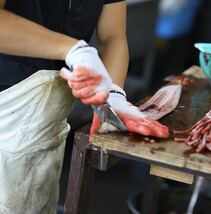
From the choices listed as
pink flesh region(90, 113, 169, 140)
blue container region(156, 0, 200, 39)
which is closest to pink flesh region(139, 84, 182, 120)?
pink flesh region(90, 113, 169, 140)

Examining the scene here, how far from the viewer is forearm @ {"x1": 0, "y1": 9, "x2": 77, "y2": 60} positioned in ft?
4.68

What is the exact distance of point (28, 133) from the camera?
1.59m

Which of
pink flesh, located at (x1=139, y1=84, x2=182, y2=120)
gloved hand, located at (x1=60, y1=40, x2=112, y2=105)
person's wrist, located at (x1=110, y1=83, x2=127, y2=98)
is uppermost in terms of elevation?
gloved hand, located at (x1=60, y1=40, x2=112, y2=105)

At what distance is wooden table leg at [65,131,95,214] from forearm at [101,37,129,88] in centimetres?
36

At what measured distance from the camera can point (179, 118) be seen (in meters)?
1.63

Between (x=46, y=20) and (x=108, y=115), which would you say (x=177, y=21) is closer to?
(x=46, y=20)

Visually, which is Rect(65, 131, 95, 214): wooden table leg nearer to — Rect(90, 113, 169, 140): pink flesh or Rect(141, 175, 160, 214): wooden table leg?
Rect(90, 113, 169, 140): pink flesh

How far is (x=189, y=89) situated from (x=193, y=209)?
78cm

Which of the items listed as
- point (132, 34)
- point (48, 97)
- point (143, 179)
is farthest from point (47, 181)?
point (132, 34)

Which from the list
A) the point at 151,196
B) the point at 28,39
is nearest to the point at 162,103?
the point at 28,39

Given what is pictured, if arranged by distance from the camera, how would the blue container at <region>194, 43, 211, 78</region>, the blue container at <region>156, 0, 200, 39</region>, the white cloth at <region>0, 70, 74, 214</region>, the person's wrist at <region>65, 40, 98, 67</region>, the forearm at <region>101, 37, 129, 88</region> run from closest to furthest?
the person's wrist at <region>65, 40, 98, 67</region>, the white cloth at <region>0, 70, 74, 214</region>, the forearm at <region>101, 37, 129, 88</region>, the blue container at <region>194, 43, 211, 78</region>, the blue container at <region>156, 0, 200, 39</region>

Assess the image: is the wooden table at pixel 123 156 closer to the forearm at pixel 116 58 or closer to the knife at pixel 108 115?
the knife at pixel 108 115

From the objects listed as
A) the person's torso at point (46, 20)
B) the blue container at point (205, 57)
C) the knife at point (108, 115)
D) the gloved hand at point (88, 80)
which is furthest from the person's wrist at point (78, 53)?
the blue container at point (205, 57)

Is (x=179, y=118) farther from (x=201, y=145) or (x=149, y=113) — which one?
(x=201, y=145)
